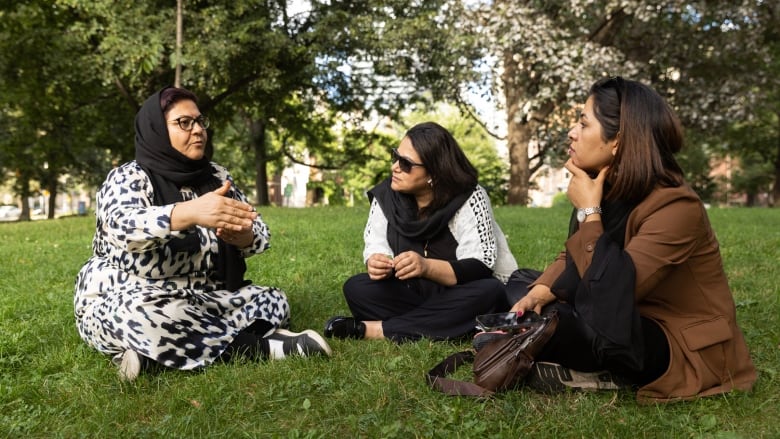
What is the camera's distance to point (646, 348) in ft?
9.72

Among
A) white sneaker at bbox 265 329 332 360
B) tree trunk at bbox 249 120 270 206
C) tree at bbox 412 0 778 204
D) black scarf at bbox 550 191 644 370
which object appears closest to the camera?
black scarf at bbox 550 191 644 370

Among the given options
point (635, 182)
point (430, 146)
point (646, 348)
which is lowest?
point (646, 348)

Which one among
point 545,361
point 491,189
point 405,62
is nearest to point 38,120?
point 405,62

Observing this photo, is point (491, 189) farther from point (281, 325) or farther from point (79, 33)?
point (281, 325)

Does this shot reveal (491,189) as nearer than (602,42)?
No

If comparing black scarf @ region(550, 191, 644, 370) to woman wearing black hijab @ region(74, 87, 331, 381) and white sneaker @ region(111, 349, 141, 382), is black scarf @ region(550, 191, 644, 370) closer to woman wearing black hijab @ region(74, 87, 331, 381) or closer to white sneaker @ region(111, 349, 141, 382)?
woman wearing black hijab @ region(74, 87, 331, 381)

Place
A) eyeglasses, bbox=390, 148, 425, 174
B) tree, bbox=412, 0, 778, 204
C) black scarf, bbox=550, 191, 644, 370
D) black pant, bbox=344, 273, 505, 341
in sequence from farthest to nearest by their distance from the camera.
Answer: tree, bbox=412, 0, 778, 204 → eyeglasses, bbox=390, 148, 425, 174 → black pant, bbox=344, 273, 505, 341 → black scarf, bbox=550, 191, 644, 370

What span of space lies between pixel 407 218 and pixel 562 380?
1.77m

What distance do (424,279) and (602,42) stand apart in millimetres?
16720

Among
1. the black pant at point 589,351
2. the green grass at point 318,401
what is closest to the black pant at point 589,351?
the black pant at point 589,351

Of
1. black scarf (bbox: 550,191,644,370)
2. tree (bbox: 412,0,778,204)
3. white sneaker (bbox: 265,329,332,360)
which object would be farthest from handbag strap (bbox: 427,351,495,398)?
tree (bbox: 412,0,778,204)

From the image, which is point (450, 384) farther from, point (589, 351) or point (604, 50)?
point (604, 50)

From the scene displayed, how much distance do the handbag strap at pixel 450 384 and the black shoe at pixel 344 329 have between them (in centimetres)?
92

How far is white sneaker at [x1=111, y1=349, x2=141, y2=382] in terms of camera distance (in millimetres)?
3537
